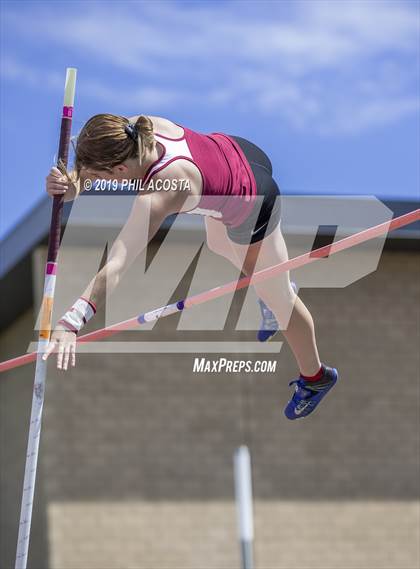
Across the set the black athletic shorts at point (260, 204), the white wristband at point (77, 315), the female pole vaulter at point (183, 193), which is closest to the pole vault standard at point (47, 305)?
the female pole vaulter at point (183, 193)

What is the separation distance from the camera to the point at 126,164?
672 cm

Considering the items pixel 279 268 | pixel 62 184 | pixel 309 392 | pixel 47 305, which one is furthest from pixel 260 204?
pixel 309 392

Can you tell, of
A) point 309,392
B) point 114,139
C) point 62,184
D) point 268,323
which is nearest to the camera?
point 114,139

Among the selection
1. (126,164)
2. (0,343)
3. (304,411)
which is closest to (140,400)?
(0,343)

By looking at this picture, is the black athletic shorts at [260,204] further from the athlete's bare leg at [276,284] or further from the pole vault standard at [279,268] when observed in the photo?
the pole vault standard at [279,268]

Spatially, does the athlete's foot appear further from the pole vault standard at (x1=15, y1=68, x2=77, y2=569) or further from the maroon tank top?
the pole vault standard at (x1=15, y1=68, x2=77, y2=569)

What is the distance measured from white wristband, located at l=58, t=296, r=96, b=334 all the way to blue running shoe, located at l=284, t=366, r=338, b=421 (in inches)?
87.2

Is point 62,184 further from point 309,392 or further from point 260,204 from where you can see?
point 309,392

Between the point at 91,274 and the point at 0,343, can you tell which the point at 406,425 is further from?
the point at 0,343

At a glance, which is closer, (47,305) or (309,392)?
(47,305)

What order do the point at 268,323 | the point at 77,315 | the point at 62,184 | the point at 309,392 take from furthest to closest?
the point at 309,392 → the point at 268,323 → the point at 62,184 → the point at 77,315

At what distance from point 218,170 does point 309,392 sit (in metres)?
2.08

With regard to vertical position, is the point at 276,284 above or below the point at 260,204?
below

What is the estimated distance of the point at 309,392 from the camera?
834 centimetres
